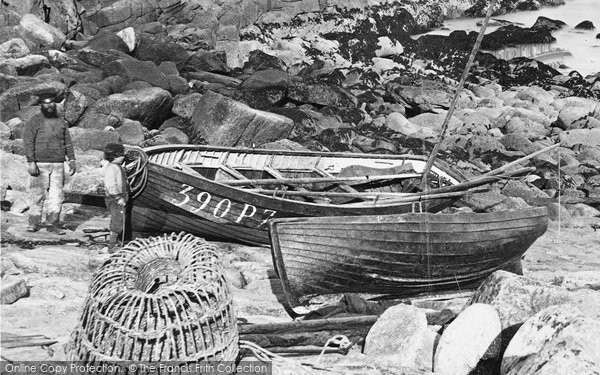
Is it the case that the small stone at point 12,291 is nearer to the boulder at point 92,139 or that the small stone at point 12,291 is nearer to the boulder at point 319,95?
the boulder at point 92,139

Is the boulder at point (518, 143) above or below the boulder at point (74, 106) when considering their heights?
below

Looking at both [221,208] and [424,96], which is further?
[424,96]

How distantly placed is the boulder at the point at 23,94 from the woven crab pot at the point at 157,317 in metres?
12.6

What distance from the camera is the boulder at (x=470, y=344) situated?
618 centimetres

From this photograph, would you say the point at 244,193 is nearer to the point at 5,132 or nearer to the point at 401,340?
the point at 401,340

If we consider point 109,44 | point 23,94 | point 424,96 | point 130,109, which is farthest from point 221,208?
point 109,44

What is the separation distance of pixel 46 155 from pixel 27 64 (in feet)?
42.3

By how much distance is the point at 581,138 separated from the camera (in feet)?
68.0

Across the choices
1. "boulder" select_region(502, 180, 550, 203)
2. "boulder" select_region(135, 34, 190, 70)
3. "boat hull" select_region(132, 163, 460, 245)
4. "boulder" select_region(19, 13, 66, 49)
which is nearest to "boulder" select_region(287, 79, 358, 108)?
"boulder" select_region(135, 34, 190, 70)

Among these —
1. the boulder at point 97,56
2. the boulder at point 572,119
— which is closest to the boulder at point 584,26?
the boulder at point 572,119

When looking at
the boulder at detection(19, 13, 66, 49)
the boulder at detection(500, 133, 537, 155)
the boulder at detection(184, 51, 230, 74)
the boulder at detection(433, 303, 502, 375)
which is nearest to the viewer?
the boulder at detection(433, 303, 502, 375)

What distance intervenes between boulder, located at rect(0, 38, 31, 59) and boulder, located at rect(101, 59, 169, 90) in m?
3.10

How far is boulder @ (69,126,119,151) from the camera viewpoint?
15.2 m

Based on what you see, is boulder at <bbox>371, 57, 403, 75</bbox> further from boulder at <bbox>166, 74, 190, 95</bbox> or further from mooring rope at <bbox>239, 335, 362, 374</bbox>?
mooring rope at <bbox>239, 335, 362, 374</bbox>
